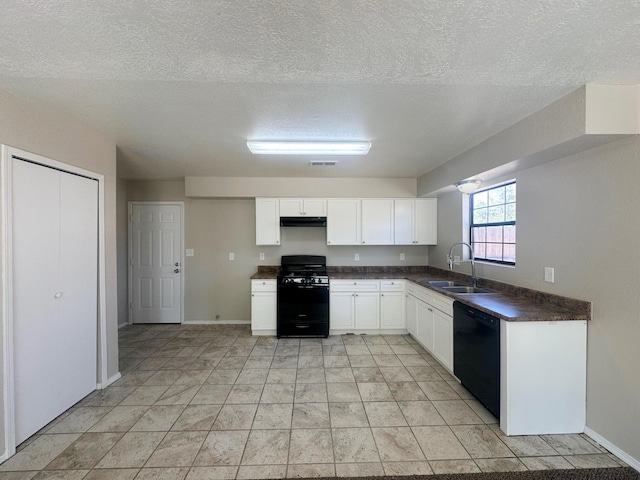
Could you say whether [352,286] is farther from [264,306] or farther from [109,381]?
[109,381]

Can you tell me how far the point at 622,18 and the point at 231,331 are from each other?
459 centimetres

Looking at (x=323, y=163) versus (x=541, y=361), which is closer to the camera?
(x=541, y=361)

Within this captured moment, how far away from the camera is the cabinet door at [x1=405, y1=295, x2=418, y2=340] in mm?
3562

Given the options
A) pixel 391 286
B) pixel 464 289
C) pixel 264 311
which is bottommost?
pixel 264 311

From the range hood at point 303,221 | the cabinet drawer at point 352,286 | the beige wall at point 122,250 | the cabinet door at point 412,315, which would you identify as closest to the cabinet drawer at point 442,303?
the cabinet door at point 412,315

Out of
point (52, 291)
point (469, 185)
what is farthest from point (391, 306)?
point (52, 291)

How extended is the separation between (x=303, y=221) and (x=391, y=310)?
1.85m

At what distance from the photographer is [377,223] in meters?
4.20

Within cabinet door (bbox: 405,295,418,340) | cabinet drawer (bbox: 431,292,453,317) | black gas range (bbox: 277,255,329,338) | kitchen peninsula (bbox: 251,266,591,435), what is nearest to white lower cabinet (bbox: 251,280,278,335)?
→ black gas range (bbox: 277,255,329,338)

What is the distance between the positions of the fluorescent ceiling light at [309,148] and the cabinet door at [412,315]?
2101mm

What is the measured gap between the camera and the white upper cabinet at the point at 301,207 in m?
4.12

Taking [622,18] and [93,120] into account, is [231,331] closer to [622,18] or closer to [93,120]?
[93,120]

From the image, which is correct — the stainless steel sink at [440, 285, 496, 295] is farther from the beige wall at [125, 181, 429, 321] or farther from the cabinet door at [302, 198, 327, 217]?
the cabinet door at [302, 198, 327, 217]

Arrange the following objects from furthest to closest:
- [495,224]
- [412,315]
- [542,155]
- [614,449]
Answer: [412,315] → [495,224] → [542,155] → [614,449]
